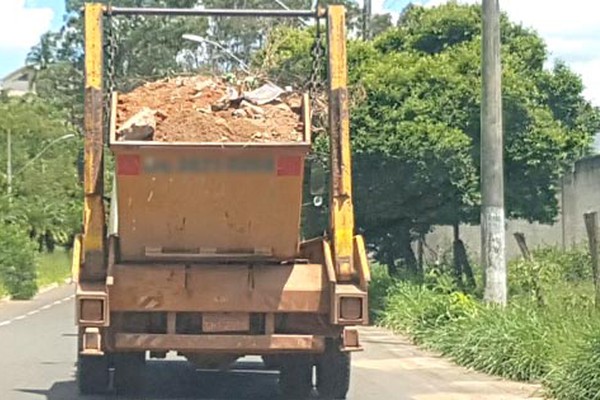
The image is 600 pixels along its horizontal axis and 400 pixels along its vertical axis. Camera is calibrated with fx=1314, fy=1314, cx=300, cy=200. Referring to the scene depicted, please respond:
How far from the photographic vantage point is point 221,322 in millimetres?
12680

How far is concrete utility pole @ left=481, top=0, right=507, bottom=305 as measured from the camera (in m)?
19.7

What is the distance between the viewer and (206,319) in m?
12.7

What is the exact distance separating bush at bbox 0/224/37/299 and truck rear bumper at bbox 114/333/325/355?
31165 millimetres

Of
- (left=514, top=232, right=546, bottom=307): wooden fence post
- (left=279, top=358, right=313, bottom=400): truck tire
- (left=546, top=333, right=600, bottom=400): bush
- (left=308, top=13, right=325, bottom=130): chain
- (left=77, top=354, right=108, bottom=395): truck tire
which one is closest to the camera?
(left=308, top=13, right=325, bottom=130): chain

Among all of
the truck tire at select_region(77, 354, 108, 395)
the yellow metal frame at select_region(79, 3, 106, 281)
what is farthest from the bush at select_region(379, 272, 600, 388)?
the yellow metal frame at select_region(79, 3, 106, 281)

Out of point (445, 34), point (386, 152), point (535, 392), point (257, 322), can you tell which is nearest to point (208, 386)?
point (257, 322)

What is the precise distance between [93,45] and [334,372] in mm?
4099

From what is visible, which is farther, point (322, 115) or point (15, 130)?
point (15, 130)

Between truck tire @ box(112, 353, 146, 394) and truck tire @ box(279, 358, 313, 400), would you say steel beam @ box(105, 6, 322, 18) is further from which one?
truck tire @ box(279, 358, 313, 400)

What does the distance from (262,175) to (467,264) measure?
15.4 meters

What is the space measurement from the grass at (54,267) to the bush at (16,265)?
269 inches

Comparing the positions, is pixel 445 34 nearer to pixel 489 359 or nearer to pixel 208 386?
pixel 489 359

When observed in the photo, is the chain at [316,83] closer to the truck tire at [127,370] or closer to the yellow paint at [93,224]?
the yellow paint at [93,224]

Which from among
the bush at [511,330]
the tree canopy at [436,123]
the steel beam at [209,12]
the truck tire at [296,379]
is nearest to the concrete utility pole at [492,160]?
the bush at [511,330]
